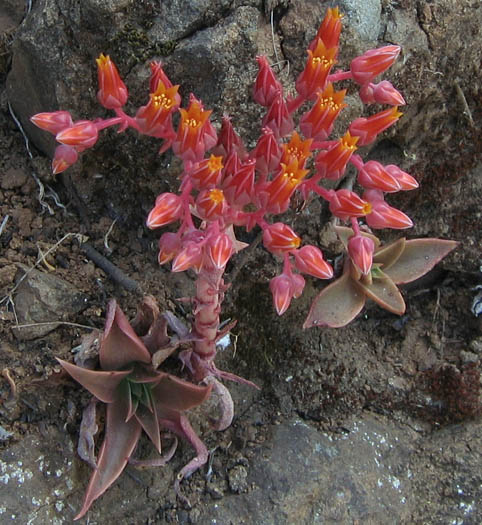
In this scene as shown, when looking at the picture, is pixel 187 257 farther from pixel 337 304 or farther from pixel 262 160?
pixel 337 304

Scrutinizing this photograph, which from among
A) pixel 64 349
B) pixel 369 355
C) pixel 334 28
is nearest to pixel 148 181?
pixel 64 349

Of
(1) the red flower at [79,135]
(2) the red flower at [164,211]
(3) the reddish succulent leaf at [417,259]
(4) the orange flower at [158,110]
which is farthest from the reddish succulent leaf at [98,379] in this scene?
(3) the reddish succulent leaf at [417,259]

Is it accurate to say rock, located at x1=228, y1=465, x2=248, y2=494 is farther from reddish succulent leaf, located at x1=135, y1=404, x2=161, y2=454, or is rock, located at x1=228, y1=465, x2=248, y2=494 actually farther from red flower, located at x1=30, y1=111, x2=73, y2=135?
red flower, located at x1=30, y1=111, x2=73, y2=135

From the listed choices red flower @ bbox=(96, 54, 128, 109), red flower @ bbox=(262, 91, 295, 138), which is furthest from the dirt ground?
red flower @ bbox=(262, 91, 295, 138)

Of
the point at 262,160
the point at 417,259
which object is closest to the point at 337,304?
the point at 417,259

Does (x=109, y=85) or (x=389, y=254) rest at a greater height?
(x=109, y=85)

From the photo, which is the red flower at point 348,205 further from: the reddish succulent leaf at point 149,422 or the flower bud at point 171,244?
the reddish succulent leaf at point 149,422
